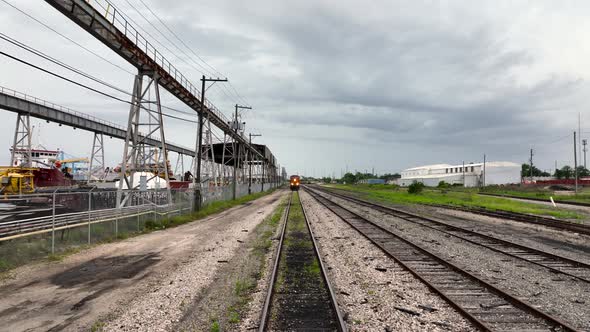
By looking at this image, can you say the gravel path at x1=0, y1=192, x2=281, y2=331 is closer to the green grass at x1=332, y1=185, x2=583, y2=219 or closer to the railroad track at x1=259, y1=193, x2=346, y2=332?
the railroad track at x1=259, y1=193, x2=346, y2=332

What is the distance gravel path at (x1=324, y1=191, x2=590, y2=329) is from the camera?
6406mm

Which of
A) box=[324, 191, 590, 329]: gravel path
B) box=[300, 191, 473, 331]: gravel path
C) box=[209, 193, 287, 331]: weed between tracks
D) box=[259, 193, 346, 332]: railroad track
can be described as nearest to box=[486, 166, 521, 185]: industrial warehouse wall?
box=[324, 191, 590, 329]: gravel path

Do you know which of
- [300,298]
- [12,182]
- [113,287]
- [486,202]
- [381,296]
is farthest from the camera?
[486,202]

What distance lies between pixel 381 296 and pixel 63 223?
35.7 ft

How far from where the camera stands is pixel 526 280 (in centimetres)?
827

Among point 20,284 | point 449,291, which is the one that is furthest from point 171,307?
point 449,291

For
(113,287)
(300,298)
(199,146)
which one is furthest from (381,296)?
(199,146)

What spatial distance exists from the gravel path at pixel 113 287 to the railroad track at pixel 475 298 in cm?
511

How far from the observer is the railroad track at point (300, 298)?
579 centimetres

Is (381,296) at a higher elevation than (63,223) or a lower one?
lower

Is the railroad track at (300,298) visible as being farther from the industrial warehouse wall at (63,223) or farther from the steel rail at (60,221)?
the steel rail at (60,221)

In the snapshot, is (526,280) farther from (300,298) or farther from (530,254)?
(300,298)

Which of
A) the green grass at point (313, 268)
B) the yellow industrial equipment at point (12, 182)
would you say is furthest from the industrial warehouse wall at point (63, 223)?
the yellow industrial equipment at point (12, 182)

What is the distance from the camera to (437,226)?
18344 mm
